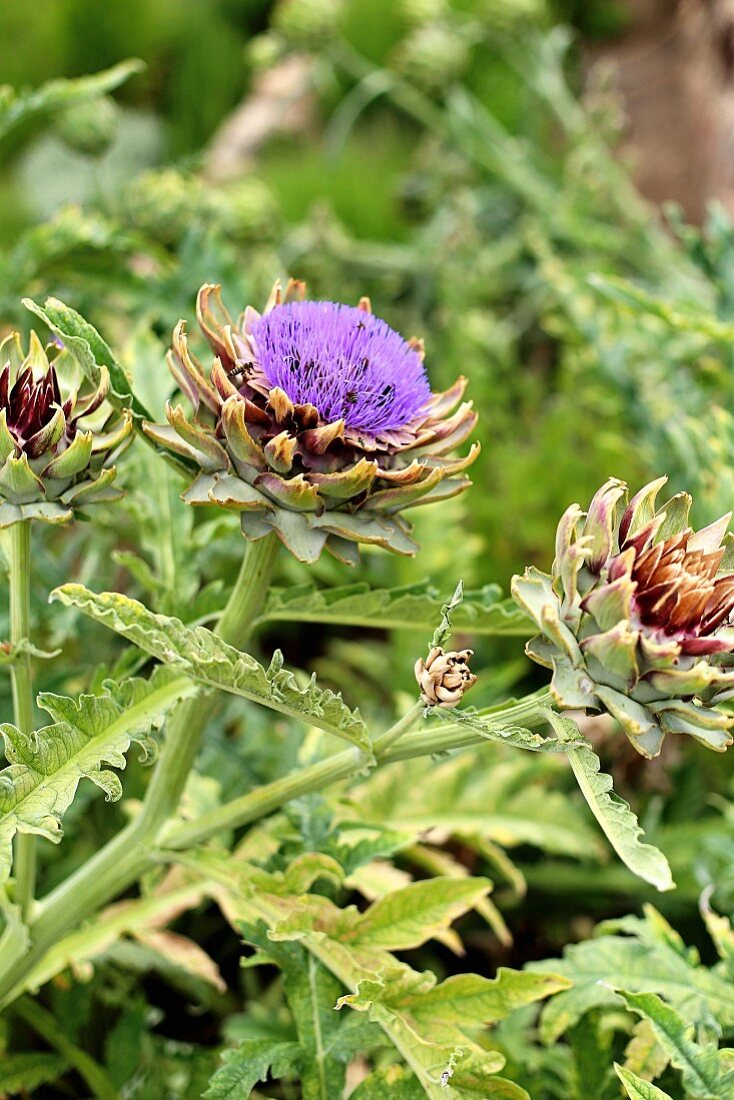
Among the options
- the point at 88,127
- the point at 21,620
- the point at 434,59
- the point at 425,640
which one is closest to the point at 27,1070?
the point at 21,620

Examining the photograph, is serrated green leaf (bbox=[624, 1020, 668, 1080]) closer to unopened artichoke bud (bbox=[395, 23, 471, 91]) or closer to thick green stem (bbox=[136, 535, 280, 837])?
thick green stem (bbox=[136, 535, 280, 837])

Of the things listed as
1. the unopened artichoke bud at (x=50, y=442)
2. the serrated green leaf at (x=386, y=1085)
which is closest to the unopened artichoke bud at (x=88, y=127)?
the unopened artichoke bud at (x=50, y=442)

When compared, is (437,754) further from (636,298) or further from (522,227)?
(522,227)

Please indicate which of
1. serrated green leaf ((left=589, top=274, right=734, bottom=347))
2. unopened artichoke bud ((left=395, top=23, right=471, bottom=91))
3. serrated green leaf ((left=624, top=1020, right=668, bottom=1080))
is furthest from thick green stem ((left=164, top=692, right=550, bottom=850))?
unopened artichoke bud ((left=395, top=23, right=471, bottom=91))

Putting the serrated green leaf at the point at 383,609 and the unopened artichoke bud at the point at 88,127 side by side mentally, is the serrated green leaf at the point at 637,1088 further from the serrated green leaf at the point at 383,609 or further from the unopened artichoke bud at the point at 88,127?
the unopened artichoke bud at the point at 88,127

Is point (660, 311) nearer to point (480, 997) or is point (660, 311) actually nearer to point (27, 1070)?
point (480, 997)

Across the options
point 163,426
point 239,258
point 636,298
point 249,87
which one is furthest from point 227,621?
point 249,87

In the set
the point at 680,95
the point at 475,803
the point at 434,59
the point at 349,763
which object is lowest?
the point at 475,803
